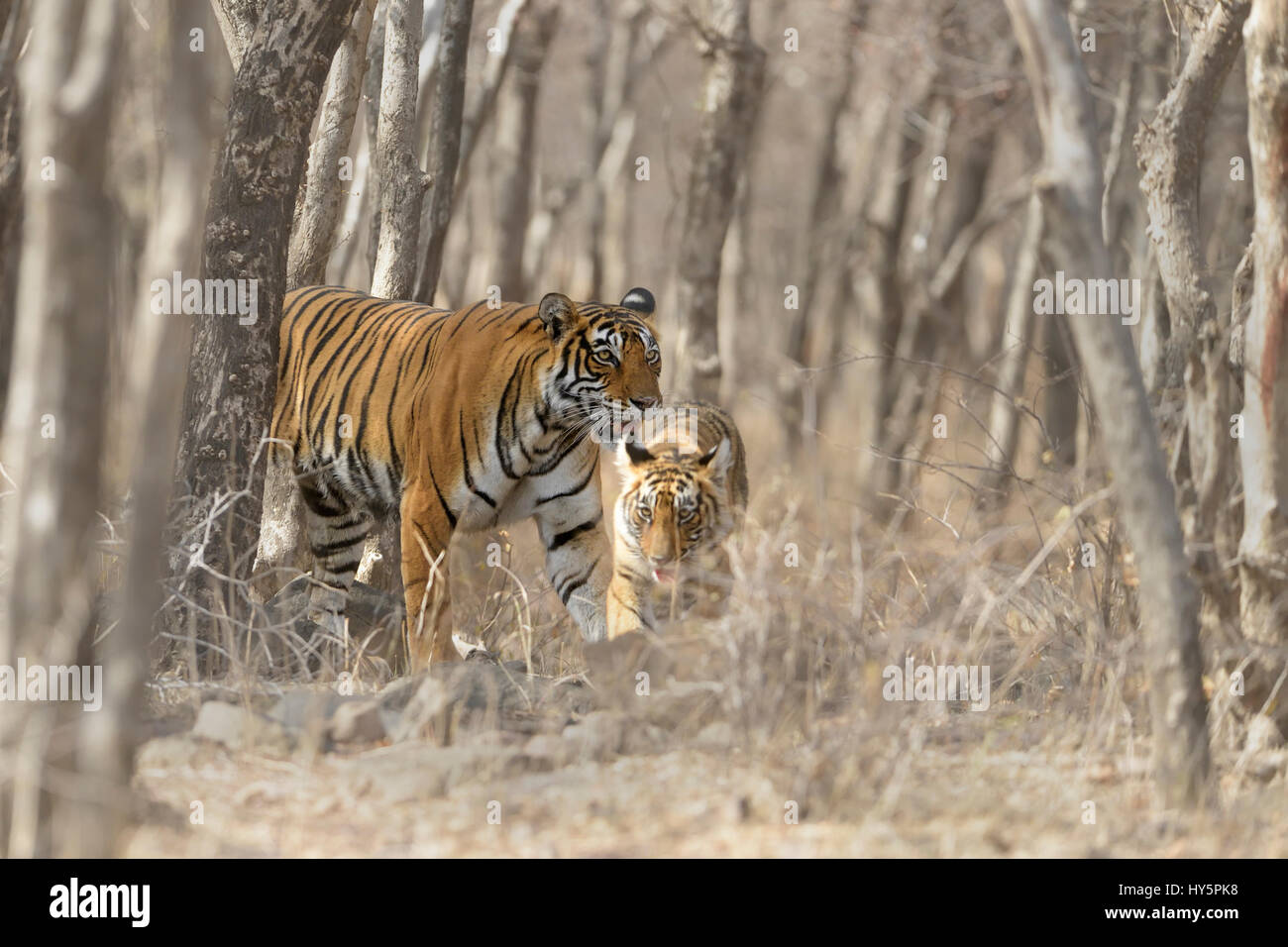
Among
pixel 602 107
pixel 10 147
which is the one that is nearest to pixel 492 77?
pixel 10 147

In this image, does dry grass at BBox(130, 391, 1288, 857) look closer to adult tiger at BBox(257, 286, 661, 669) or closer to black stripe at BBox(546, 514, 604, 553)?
adult tiger at BBox(257, 286, 661, 669)

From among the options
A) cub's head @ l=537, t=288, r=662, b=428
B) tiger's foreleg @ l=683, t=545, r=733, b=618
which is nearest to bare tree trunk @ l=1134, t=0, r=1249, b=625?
tiger's foreleg @ l=683, t=545, r=733, b=618

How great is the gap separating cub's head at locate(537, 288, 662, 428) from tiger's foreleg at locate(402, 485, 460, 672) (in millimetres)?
678

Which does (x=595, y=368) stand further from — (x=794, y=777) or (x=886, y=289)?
(x=886, y=289)

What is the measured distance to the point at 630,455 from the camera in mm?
6684

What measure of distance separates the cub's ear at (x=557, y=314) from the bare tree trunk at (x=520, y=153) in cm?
737

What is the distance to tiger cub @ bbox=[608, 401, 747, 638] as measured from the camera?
6.46 meters

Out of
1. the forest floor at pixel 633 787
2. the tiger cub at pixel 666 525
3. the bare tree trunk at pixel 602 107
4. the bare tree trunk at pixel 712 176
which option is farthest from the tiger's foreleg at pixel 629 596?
the bare tree trunk at pixel 602 107

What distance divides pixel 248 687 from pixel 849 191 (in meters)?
20.1

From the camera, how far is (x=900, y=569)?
7.27 meters

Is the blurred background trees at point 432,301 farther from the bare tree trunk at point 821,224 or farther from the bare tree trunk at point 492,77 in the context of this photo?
the bare tree trunk at point 821,224

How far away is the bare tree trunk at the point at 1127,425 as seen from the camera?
4.31 m
